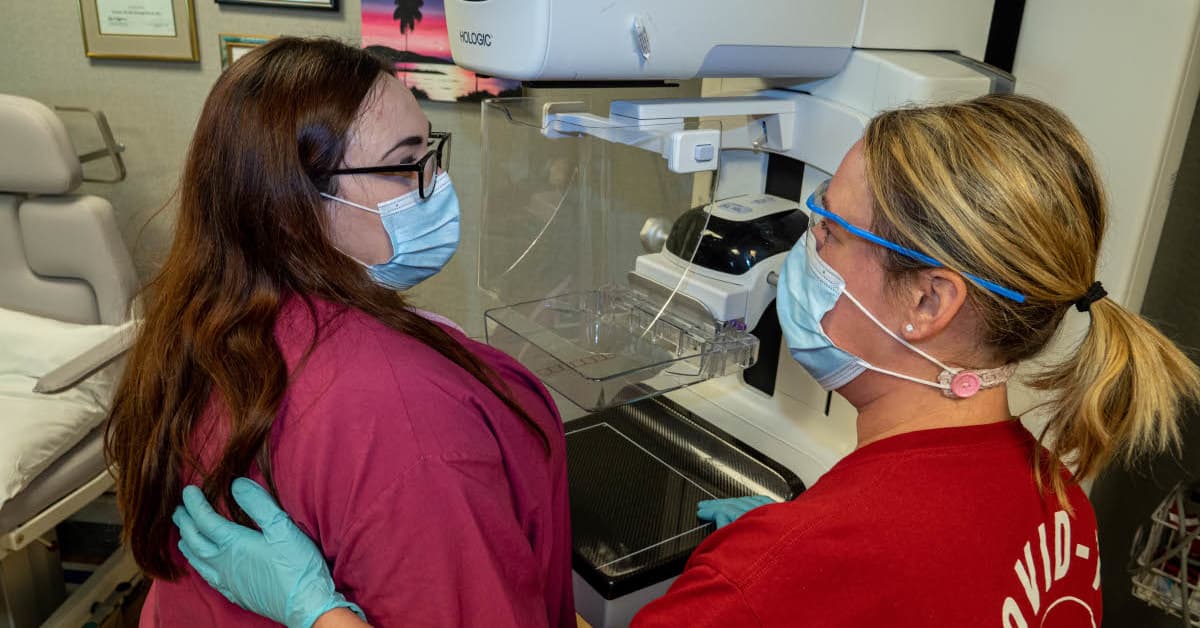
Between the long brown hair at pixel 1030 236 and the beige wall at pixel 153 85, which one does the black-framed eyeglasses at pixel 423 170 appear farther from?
the beige wall at pixel 153 85

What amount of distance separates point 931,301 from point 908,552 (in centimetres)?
25

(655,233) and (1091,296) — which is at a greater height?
(1091,296)

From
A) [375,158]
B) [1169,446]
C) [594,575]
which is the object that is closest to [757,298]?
[594,575]

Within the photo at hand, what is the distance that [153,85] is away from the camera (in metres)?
2.28

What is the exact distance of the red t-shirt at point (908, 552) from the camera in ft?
2.34

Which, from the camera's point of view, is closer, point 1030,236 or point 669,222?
point 1030,236

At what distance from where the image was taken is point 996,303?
2.57ft

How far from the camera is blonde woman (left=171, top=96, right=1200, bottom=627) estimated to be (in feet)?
2.38

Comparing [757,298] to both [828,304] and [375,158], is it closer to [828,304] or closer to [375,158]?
[828,304]

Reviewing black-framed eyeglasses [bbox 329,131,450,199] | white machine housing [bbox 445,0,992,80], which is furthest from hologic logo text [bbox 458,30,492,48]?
black-framed eyeglasses [bbox 329,131,450,199]

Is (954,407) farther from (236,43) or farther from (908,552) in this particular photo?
(236,43)

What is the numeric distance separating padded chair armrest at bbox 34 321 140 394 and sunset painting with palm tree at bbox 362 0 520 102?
90 cm

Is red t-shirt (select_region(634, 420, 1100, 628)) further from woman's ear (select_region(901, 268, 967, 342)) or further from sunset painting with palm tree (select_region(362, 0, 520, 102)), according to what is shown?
sunset painting with palm tree (select_region(362, 0, 520, 102))

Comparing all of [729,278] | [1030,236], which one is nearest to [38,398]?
[729,278]
